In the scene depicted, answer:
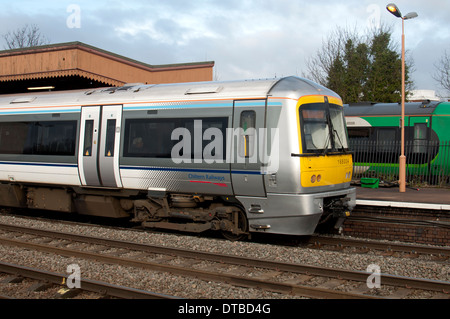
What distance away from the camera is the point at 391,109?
A: 1755 cm

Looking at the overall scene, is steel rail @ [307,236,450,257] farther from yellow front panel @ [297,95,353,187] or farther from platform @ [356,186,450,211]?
platform @ [356,186,450,211]

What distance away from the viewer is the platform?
34.2 ft

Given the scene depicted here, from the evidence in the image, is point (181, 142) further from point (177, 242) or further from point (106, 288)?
point (106, 288)

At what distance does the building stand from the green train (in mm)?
7159

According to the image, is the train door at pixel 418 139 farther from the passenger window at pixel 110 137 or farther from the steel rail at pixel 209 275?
the steel rail at pixel 209 275

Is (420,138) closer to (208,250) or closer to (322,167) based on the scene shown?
(322,167)

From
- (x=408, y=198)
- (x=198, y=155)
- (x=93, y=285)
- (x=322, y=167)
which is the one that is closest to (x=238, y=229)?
(x=198, y=155)

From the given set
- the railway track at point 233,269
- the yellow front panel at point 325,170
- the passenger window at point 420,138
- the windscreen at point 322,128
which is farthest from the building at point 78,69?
the yellow front panel at point 325,170

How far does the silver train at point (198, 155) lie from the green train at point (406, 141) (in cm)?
756

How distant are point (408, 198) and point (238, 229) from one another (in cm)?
512

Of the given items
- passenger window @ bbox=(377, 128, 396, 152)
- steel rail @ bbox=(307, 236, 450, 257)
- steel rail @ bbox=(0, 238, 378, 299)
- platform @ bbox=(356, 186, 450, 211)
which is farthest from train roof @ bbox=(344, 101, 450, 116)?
steel rail @ bbox=(0, 238, 378, 299)

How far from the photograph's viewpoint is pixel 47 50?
1794cm
